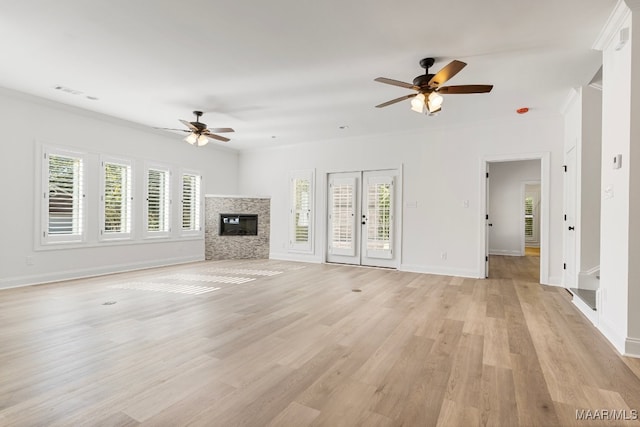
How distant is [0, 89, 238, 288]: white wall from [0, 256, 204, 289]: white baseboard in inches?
0.5

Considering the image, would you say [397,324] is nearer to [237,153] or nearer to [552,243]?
[552,243]

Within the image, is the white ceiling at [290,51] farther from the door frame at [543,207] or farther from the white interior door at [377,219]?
the white interior door at [377,219]

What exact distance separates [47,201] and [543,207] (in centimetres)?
813

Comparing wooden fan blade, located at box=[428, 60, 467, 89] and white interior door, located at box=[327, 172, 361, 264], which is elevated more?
wooden fan blade, located at box=[428, 60, 467, 89]

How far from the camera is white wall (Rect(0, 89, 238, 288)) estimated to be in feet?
15.7

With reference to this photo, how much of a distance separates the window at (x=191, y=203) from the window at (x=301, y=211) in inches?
88.5

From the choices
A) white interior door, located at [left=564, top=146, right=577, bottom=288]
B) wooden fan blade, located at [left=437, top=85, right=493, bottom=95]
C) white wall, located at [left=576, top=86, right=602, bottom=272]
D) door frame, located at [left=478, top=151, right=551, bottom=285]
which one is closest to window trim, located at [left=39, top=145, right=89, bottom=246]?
wooden fan blade, located at [left=437, top=85, right=493, bottom=95]

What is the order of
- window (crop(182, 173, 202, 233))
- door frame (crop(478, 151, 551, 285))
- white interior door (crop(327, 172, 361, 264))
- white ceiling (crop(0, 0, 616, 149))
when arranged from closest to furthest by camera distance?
white ceiling (crop(0, 0, 616, 149)), door frame (crop(478, 151, 551, 285)), white interior door (crop(327, 172, 361, 264)), window (crop(182, 173, 202, 233))

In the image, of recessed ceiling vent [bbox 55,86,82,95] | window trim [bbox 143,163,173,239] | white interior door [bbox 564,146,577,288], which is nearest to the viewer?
recessed ceiling vent [bbox 55,86,82,95]

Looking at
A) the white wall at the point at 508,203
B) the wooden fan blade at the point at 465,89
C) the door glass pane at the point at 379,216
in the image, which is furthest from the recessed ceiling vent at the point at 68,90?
the white wall at the point at 508,203

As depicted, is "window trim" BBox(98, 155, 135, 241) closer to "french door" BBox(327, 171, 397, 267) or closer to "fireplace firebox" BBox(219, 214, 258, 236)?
"fireplace firebox" BBox(219, 214, 258, 236)

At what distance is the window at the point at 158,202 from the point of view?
669 cm

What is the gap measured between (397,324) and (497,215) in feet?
25.2

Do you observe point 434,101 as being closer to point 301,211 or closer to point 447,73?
point 447,73
